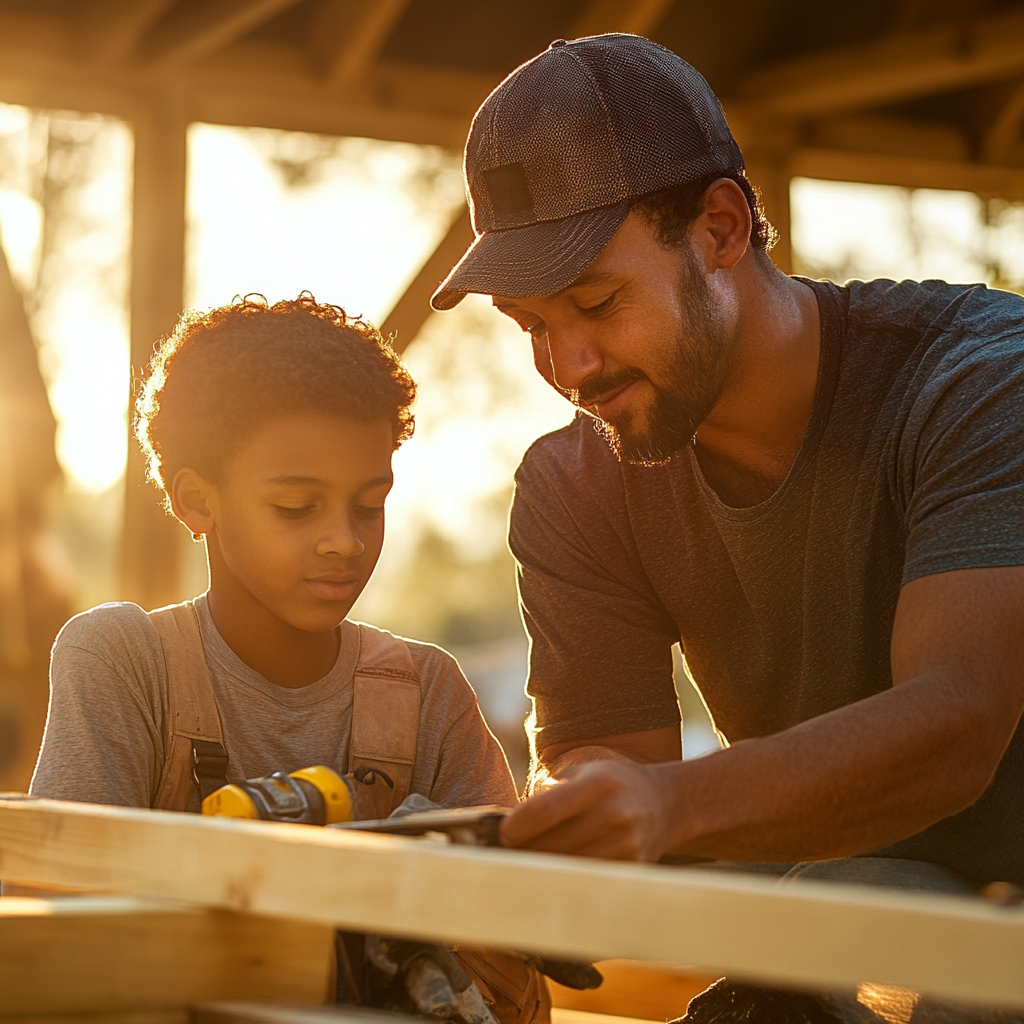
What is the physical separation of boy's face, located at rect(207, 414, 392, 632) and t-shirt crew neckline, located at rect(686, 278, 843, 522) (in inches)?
21.9

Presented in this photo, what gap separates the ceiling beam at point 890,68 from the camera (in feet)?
14.3

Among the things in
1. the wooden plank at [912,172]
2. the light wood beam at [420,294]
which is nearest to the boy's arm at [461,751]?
the light wood beam at [420,294]

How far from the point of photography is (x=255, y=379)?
211 cm

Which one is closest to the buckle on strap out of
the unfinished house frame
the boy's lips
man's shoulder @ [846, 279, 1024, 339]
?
the boy's lips

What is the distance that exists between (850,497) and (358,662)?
0.79m

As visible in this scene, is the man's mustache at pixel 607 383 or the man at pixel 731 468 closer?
the man at pixel 731 468

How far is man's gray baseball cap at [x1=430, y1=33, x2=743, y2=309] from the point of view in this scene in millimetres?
1877

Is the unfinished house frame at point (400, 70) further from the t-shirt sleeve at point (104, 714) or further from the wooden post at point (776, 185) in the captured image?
the t-shirt sleeve at point (104, 714)

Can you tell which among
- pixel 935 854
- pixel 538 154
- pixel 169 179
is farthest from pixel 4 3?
pixel 935 854

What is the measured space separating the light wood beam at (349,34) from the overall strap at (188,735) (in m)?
2.84

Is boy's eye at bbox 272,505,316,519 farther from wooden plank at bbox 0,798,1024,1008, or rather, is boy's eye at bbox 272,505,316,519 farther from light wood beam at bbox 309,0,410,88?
light wood beam at bbox 309,0,410,88

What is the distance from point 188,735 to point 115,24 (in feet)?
10.0

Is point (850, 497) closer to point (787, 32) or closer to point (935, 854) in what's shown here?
point (935, 854)

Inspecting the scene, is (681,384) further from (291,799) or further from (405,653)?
(291,799)
